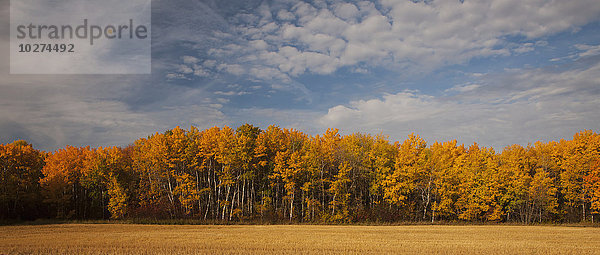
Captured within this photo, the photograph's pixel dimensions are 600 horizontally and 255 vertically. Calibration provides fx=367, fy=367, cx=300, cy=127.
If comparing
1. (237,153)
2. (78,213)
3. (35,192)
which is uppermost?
(237,153)

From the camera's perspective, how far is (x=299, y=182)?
2100 inches

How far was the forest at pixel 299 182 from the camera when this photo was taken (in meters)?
50.2

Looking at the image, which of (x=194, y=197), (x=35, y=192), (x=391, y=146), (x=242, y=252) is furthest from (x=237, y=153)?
(x=35, y=192)

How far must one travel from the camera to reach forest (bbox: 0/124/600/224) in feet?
165

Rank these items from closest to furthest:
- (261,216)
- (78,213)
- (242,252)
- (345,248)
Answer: (242,252), (345,248), (261,216), (78,213)

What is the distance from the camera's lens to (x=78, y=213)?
57250 millimetres

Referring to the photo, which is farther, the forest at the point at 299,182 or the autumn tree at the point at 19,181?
the autumn tree at the point at 19,181

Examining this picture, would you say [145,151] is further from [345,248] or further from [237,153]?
[345,248]

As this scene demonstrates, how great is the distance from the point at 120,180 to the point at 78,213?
977cm

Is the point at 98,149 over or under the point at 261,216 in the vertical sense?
over

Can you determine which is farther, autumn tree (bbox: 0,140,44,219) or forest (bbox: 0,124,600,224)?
autumn tree (bbox: 0,140,44,219)

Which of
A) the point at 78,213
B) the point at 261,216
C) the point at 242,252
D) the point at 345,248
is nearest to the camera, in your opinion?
the point at 242,252

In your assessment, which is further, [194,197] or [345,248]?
[194,197]

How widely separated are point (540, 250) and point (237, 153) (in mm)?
35936
